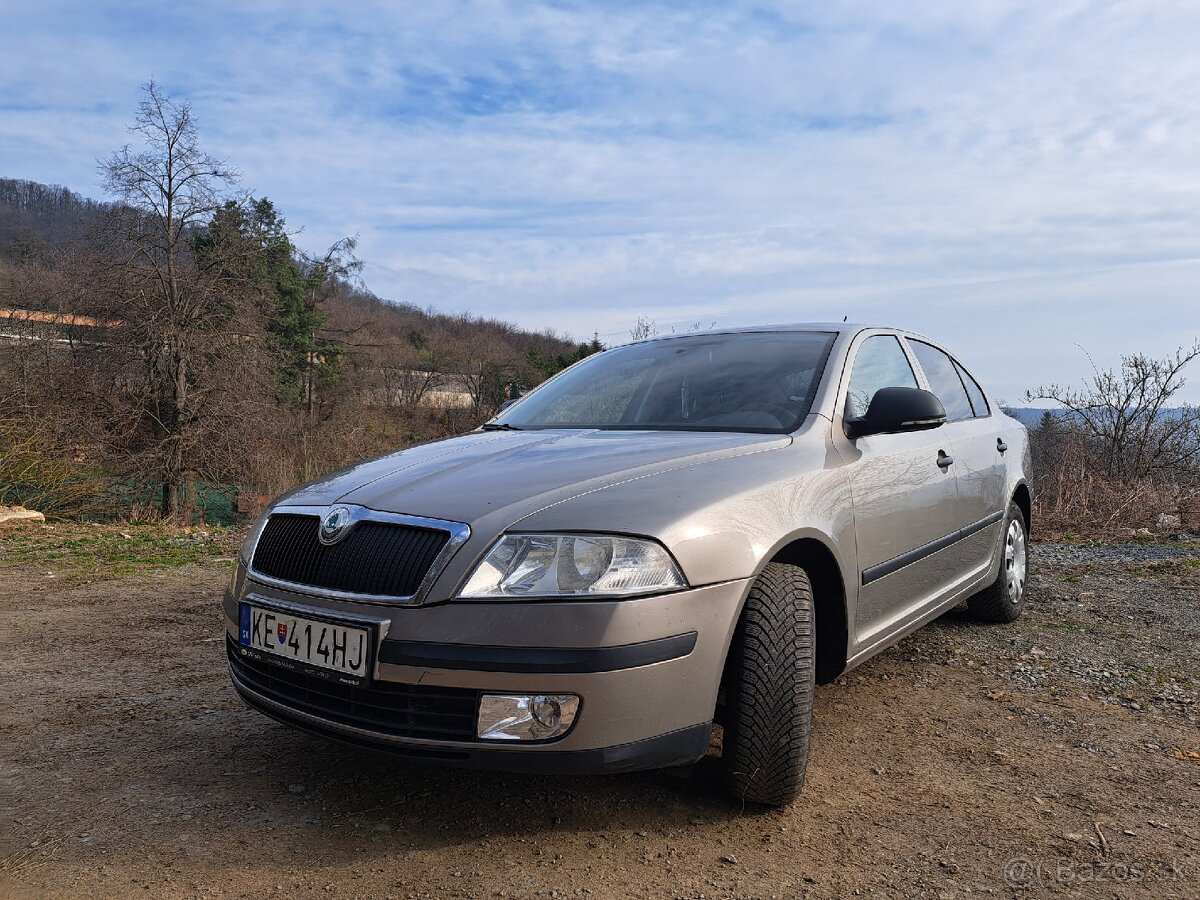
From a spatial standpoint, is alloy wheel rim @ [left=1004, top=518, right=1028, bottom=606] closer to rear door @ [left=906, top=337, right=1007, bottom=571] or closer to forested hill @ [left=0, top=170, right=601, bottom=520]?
rear door @ [left=906, top=337, right=1007, bottom=571]

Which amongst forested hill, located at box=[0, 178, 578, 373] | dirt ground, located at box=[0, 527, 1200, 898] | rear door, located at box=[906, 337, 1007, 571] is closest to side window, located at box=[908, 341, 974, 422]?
rear door, located at box=[906, 337, 1007, 571]

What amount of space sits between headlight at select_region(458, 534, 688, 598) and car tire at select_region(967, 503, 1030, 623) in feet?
10.4

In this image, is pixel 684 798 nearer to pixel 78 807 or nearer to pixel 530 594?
pixel 530 594

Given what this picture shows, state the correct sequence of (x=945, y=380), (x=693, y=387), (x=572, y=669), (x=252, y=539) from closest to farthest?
→ (x=572, y=669) → (x=252, y=539) → (x=693, y=387) → (x=945, y=380)

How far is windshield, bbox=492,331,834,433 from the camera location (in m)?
3.18

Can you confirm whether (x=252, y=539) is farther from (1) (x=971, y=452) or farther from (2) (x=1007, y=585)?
(2) (x=1007, y=585)

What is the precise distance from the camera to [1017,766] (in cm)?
283

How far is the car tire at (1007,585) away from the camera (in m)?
4.69

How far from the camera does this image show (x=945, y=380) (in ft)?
14.5

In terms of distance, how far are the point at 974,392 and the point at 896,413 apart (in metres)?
2.05

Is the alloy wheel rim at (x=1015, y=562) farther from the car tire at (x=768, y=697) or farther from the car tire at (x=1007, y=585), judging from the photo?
the car tire at (x=768, y=697)

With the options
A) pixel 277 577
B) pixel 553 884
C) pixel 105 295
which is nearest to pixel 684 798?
pixel 553 884

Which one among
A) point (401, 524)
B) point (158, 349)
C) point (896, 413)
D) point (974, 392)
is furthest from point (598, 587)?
point (158, 349)

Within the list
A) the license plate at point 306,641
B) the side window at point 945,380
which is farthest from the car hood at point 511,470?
the side window at point 945,380
